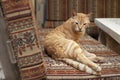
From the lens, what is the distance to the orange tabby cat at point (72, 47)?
1.73 m

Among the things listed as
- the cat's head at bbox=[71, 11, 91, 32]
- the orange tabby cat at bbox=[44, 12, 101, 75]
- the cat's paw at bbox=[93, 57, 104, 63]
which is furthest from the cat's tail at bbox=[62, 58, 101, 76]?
the cat's head at bbox=[71, 11, 91, 32]

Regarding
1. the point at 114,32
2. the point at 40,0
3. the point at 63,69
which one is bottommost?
the point at 63,69

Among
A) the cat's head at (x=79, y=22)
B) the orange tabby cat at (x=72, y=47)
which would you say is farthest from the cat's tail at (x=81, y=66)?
the cat's head at (x=79, y=22)

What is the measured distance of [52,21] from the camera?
3.31 metres

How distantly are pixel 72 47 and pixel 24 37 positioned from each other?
0.49m

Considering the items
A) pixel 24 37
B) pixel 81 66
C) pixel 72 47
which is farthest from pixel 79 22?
pixel 24 37

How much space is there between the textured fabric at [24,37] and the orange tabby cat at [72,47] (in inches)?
12.8

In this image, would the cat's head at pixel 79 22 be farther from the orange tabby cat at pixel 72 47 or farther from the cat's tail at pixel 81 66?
the cat's tail at pixel 81 66

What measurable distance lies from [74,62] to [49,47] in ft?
0.90

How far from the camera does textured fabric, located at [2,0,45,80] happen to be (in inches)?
54.9

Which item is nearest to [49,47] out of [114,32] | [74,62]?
[74,62]

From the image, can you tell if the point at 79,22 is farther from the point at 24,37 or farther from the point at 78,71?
the point at 24,37

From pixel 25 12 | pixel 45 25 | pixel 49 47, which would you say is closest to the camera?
pixel 25 12

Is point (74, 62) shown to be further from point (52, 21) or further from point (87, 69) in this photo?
point (52, 21)
